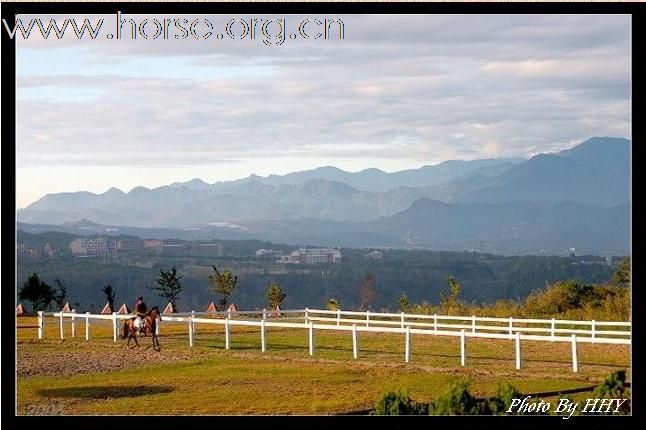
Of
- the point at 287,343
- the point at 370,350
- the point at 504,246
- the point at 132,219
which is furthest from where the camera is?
the point at 132,219

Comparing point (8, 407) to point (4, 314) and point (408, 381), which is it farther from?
point (408, 381)

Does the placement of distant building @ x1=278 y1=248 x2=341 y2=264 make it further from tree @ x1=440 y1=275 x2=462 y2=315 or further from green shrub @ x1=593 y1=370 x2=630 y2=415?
green shrub @ x1=593 y1=370 x2=630 y2=415

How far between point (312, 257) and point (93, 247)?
2676 centimetres

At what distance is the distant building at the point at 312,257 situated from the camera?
123 metres

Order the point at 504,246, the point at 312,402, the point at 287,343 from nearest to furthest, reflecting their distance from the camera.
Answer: the point at 312,402
the point at 287,343
the point at 504,246

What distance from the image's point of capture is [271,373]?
1966 cm

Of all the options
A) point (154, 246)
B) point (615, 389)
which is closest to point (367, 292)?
point (615, 389)

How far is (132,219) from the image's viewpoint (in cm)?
18912

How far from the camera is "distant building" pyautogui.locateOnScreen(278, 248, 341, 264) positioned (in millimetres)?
122900

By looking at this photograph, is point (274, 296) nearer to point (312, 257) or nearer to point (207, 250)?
point (207, 250)

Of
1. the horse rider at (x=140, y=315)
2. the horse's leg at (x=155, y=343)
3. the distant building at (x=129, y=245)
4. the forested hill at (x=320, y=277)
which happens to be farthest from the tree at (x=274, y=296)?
the distant building at (x=129, y=245)

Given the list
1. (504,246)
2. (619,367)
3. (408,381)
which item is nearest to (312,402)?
(408,381)

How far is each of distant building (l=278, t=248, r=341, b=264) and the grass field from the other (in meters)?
94.2
